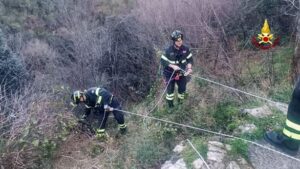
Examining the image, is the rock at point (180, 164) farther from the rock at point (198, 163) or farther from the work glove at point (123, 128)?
the work glove at point (123, 128)

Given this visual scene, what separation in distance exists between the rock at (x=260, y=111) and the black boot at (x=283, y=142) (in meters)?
0.81

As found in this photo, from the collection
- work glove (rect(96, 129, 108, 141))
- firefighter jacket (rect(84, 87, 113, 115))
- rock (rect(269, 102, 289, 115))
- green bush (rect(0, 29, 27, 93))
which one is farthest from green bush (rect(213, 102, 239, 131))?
green bush (rect(0, 29, 27, 93))

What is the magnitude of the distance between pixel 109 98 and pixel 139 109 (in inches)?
64.0

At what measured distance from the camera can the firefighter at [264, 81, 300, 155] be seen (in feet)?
13.8

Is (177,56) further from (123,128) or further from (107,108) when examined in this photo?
(123,128)

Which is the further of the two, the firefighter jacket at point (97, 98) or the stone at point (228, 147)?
the firefighter jacket at point (97, 98)

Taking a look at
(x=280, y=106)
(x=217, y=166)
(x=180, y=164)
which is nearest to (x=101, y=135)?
(x=180, y=164)

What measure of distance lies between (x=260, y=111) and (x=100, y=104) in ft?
10.1

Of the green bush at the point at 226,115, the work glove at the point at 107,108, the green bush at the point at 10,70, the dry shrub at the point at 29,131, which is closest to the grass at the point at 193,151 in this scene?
the green bush at the point at 226,115

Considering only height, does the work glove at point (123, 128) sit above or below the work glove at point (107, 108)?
below

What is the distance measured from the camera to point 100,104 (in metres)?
7.24

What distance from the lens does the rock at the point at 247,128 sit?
5.87 meters

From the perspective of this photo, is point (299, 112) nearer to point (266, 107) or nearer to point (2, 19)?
point (266, 107)

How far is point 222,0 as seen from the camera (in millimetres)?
11148
